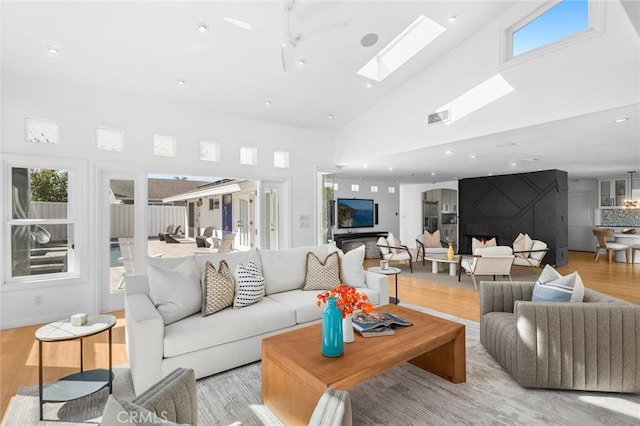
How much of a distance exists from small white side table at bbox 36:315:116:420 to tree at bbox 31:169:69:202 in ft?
Result: 8.97

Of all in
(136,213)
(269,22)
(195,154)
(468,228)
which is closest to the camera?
(269,22)

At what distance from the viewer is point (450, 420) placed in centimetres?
212

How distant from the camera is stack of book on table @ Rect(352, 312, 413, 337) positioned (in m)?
2.46

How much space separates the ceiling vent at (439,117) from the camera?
15.6ft

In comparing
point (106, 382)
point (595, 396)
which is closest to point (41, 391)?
point (106, 382)

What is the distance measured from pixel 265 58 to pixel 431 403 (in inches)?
165

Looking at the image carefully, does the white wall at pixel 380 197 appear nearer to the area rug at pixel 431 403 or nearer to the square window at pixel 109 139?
the square window at pixel 109 139

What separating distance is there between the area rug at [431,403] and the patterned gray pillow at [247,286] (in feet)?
2.13

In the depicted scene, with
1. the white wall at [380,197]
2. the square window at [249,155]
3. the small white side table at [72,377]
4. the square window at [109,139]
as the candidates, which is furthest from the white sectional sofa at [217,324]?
the white wall at [380,197]

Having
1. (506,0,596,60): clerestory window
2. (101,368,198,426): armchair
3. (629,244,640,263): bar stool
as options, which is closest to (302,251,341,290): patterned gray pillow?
(101,368,198,426): armchair

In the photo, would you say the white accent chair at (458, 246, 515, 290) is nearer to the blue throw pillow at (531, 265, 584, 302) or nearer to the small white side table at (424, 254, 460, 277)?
the small white side table at (424, 254, 460, 277)

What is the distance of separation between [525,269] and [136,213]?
832 cm

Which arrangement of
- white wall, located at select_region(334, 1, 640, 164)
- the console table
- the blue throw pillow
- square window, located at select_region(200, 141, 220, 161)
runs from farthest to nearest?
1. the console table
2. square window, located at select_region(200, 141, 220, 161)
3. white wall, located at select_region(334, 1, 640, 164)
4. the blue throw pillow

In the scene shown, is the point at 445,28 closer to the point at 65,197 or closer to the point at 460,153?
the point at 460,153
